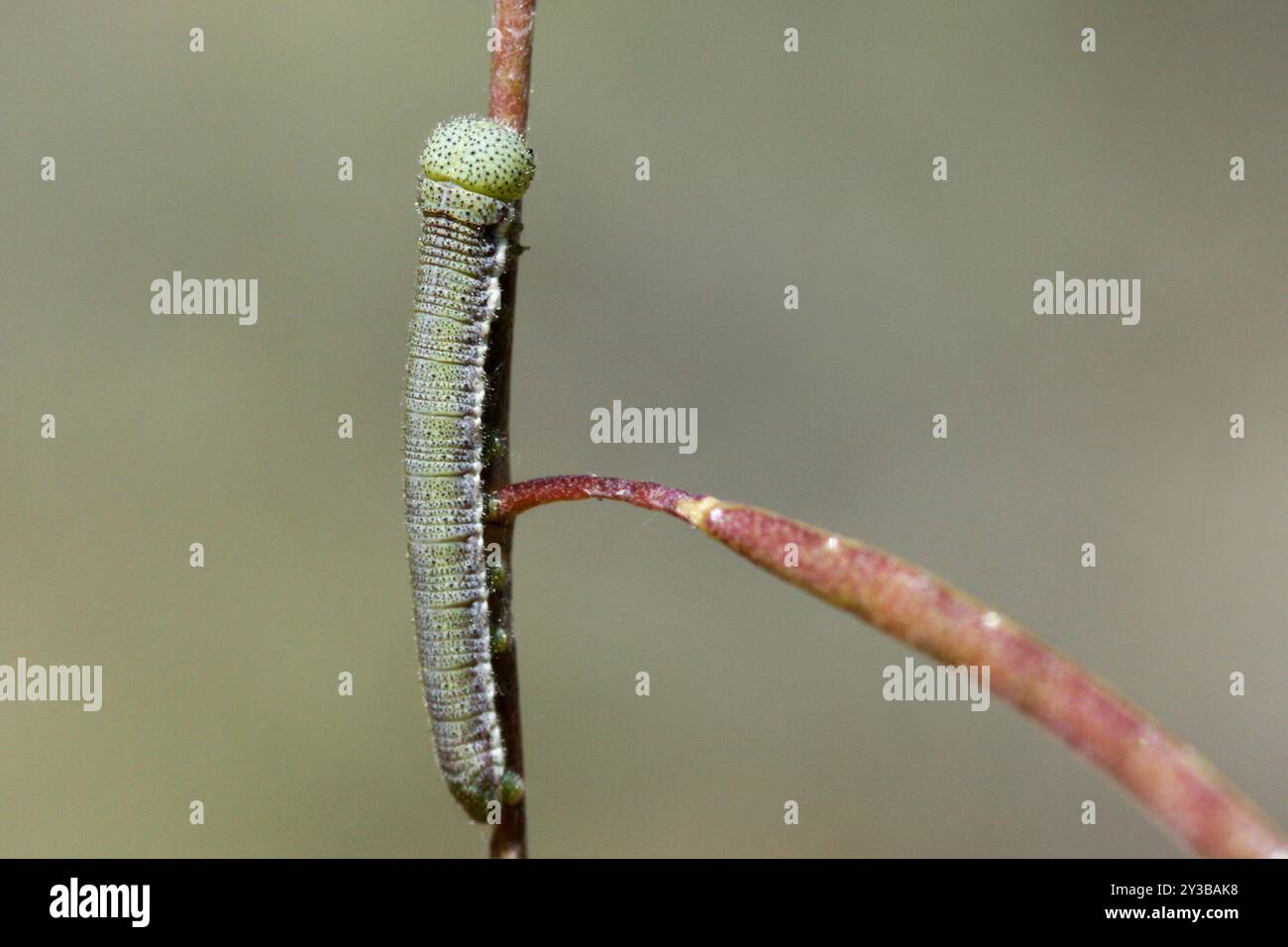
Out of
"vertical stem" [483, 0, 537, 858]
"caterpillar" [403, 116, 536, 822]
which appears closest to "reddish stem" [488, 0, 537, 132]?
"vertical stem" [483, 0, 537, 858]

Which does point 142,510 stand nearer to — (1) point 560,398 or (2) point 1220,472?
(1) point 560,398

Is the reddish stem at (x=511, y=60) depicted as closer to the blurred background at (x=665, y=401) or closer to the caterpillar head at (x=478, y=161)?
the caterpillar head at (x=478, y=161)

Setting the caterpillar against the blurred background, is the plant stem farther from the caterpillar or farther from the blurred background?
the blurred background

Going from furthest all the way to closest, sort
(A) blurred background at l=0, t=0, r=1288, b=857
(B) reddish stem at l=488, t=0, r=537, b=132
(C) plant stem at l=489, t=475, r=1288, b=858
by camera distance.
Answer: (A) blurred background at l=0, t=0, r=1288, b=857
(B) reddish stem at l=488, t=0, r=537, b=132
(C) plant stem at l=489, t=475, r=1288, b=858

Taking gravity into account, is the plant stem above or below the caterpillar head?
below

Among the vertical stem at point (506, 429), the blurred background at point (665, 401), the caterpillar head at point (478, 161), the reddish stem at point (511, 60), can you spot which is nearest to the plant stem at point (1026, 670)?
the vertical stem at point (506, 429)

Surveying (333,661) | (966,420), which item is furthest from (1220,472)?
(333,661)

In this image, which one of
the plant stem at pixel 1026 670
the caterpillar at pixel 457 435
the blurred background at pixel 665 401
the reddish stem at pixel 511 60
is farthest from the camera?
the blurred background at pixel 665 401
